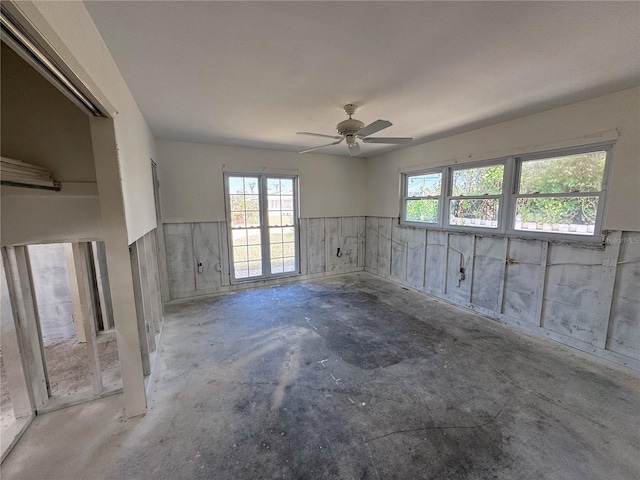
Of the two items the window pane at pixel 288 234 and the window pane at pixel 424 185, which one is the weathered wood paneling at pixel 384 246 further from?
the window pane at pixel 288 234

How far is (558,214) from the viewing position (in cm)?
301

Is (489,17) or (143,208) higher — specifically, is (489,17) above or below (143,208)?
above

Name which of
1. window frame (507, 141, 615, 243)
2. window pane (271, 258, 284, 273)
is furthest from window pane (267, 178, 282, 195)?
window frame (507, 141, 615, 243)

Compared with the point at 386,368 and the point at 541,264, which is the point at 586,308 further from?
the point at 386,368

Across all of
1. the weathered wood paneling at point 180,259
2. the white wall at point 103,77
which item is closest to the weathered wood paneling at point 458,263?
the white wall at point 103,77

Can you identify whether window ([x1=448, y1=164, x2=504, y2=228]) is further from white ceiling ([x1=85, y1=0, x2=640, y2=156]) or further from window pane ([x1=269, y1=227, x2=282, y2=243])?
window pane ([x1=269, y1=227, x2=282, y2=243])

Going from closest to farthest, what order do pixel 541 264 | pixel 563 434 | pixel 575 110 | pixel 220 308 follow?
pixel 563 434 < pixel 575 110 < pixel 541 264 < pixel 220 308

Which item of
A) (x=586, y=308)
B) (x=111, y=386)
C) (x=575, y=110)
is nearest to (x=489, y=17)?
(x=575, y=110)

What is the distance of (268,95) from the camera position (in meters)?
2.49

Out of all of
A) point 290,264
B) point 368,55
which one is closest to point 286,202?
point 290,264

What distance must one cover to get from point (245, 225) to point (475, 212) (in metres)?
3.90

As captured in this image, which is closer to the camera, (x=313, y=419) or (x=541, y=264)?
(x=313, y=419)

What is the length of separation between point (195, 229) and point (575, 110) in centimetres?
531

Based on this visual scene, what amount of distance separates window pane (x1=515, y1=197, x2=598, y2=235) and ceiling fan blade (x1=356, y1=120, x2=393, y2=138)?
2.18m
